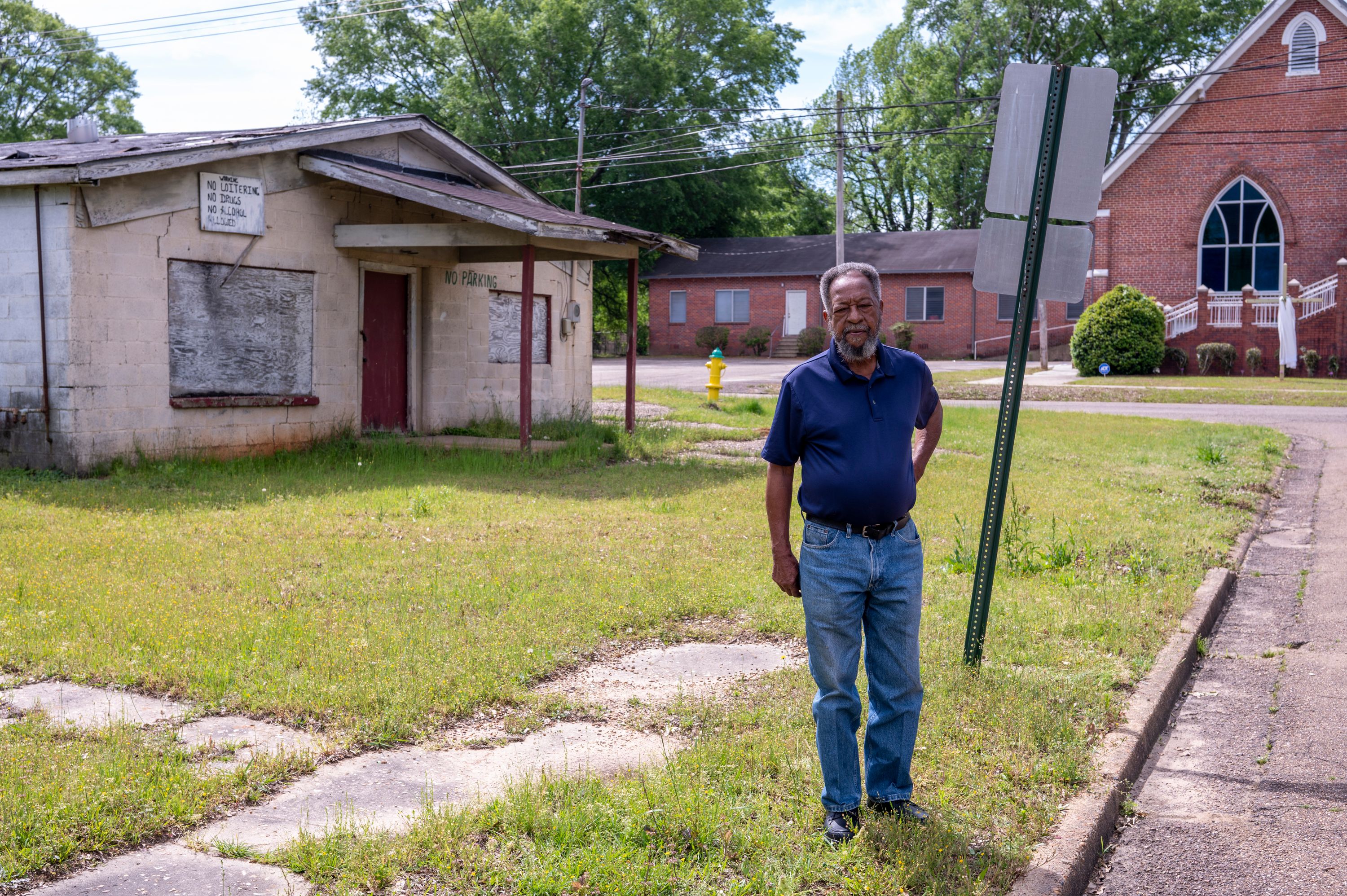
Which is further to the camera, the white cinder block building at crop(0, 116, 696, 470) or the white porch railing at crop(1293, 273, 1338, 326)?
the white porch railing at crop(1293, 273, 1338, 326)

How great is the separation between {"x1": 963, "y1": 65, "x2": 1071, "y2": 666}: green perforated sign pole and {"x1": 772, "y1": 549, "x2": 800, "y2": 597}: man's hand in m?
1.80

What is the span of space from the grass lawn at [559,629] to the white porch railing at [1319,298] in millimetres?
24154

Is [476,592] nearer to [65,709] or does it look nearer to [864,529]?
[65,709]

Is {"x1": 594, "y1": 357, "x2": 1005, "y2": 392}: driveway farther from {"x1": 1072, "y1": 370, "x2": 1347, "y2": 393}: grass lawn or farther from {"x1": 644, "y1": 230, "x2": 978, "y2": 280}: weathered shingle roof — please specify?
{"x1": 1072, "y1": 370, "x2": 1347, "y2": 393}: grass lawn

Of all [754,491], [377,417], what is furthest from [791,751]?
[377,417]

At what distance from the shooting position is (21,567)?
24.4 feet

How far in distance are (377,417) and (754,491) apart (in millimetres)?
6645

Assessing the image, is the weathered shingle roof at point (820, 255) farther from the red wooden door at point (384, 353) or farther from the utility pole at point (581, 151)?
the red wooden door at point (384, 353)

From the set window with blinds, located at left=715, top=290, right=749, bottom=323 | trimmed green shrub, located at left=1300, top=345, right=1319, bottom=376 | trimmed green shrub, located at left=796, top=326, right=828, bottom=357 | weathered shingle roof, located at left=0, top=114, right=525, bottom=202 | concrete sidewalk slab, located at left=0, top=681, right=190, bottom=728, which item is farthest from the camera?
window with blinds, located at left=715, top=290, right=749, bottom=323

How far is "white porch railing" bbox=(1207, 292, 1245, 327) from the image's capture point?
34.3 m

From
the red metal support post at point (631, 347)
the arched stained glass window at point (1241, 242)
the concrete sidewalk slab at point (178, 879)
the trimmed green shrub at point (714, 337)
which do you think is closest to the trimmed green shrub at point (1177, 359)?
the arched stained glass window at point (1241, 242)

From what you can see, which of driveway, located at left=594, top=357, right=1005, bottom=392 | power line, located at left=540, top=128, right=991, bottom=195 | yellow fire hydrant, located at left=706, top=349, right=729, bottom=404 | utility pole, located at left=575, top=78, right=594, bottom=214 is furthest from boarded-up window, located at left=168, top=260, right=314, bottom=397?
power line, located at left=540, top=128, right=991, bottom=195

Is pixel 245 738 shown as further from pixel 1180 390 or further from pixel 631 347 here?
pixel 1180 390

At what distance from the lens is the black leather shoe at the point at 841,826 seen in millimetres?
3848
